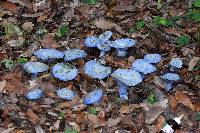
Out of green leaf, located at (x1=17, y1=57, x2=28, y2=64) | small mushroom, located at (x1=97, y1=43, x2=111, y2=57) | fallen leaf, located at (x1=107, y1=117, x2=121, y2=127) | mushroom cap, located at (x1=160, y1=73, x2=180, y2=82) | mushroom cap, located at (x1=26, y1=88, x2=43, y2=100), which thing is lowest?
fallen leaf, located at (x1=107, y1=117, x2=121, y2=127)

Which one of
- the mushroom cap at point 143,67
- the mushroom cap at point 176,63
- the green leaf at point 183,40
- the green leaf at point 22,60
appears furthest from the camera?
the green leaf at point 183,40

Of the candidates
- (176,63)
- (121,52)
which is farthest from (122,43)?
(176,63)

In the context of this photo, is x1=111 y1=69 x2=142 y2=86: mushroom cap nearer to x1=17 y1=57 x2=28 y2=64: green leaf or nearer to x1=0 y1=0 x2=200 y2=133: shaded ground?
x1=0 y1=0 x2=200 y2=133: shaded ground

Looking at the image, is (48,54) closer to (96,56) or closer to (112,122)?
(96,56)

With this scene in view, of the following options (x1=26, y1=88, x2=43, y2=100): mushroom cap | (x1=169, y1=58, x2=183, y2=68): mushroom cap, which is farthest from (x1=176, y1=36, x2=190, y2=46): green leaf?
(x1=26, y1=88, x2=43, y2=100): mushroom cap

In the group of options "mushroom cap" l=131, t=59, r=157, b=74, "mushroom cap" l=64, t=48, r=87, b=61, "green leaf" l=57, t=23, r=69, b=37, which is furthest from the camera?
"green leaf" l=57, t=23, r=69, b=37

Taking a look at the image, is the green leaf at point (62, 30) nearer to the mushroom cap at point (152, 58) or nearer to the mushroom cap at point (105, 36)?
the mushroom cap at point (105, 36)

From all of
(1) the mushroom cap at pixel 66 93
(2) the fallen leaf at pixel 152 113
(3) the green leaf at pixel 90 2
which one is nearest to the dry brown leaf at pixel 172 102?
(2) the fallen leaf at pixel 152 113

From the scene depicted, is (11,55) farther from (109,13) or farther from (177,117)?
(177,117)
